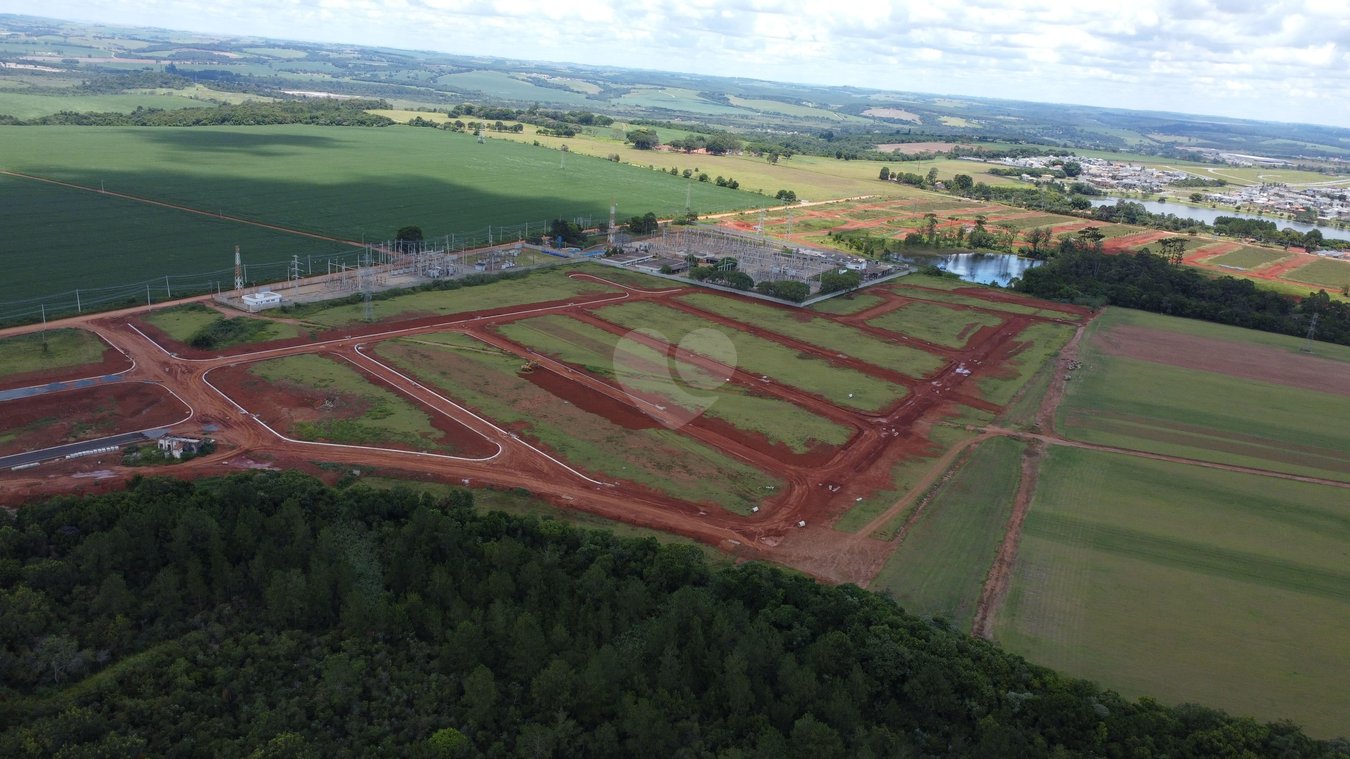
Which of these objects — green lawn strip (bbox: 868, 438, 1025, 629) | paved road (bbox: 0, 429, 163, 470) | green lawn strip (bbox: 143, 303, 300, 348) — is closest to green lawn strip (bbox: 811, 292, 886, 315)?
green lawn strip (bbox: 868, 438, 1025, 629)

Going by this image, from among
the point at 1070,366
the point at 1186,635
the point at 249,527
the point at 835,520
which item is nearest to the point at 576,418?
the point at 835,520

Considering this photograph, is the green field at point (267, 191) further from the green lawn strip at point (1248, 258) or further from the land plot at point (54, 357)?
the green lawn strip at point (1248, 258)

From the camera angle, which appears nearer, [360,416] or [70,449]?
[70,449]

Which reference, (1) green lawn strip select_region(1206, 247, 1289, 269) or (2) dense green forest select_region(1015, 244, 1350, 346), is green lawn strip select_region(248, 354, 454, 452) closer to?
(2) dense green forest select_region(1015, 244, 1350, 346)

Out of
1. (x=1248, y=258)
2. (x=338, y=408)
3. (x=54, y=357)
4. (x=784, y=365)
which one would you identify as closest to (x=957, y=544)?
(x=784, y=365)

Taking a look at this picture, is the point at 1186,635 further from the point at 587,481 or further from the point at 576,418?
the point at 576,418

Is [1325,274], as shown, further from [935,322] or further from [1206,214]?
[935,322]
